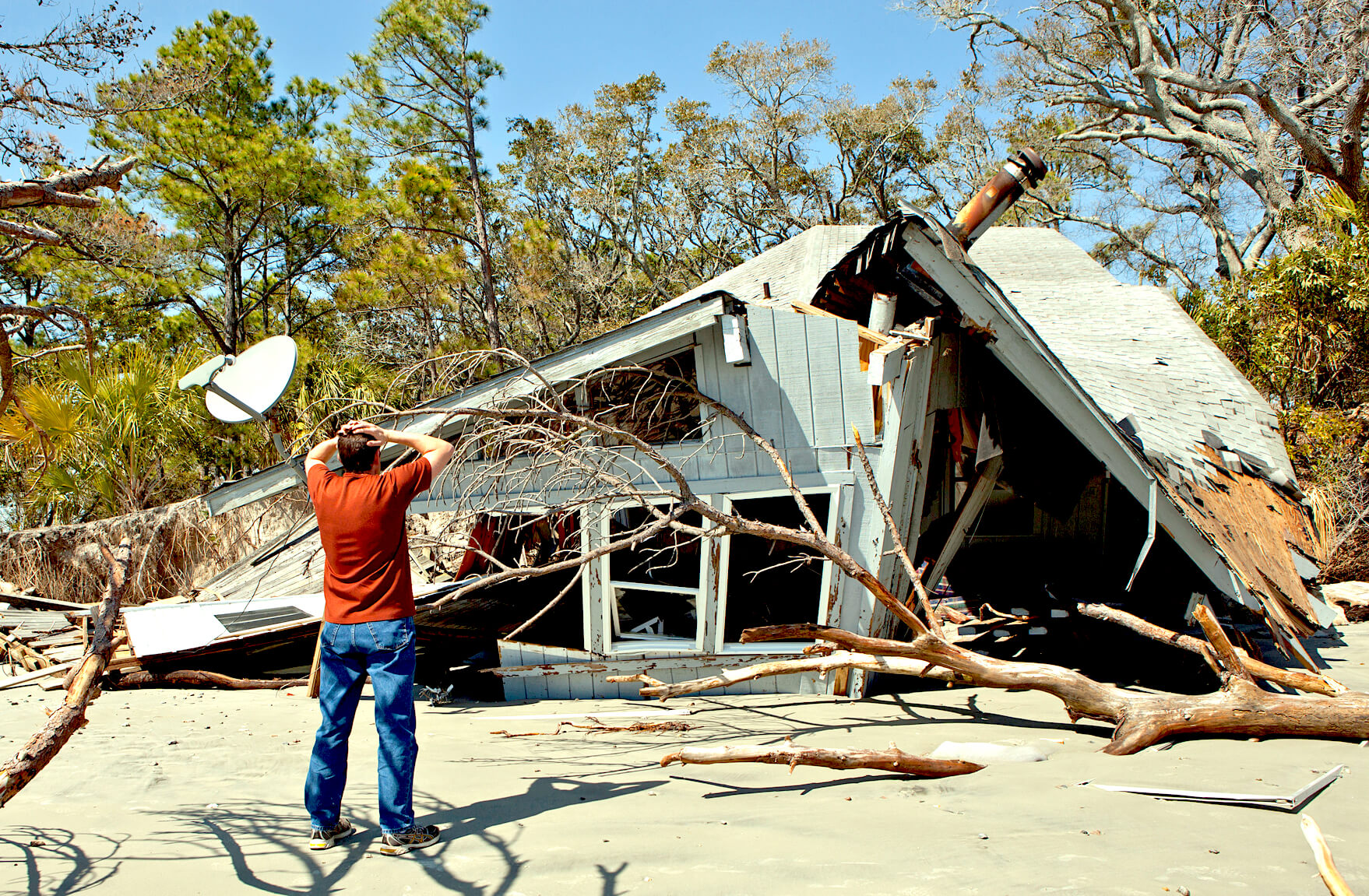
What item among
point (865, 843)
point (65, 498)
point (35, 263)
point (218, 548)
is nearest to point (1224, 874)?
point (865, 843)

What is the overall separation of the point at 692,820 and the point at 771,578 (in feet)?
20.5

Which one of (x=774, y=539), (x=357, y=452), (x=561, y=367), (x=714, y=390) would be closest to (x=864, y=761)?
(x=774, y=539)

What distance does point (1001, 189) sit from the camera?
23.5 ft

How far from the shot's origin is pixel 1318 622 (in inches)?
220

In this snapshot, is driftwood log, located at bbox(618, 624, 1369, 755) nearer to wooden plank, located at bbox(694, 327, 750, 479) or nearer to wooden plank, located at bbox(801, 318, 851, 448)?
wooden plank, located at bbox(801, 318, 851, 448)

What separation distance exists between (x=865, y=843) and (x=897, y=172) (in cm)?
3040

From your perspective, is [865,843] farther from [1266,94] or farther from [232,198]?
[232,198]

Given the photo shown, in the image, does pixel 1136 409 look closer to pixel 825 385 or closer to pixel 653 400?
pixel 825 385

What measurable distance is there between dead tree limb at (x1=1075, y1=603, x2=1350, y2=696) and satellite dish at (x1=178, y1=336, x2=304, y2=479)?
600 centimetres

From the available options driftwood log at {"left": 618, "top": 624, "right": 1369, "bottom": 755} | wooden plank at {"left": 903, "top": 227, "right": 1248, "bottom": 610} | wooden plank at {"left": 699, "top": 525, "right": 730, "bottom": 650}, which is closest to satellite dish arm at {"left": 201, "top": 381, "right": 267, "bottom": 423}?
driftwood log at {"left": 618, "top": 624, "right": 1369, "bottom": 755}

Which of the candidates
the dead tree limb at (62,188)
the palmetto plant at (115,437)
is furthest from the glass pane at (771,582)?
the palmetto plant at (115,437)

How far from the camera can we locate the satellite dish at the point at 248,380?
540cm

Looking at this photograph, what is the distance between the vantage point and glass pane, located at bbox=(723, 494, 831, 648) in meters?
8.55

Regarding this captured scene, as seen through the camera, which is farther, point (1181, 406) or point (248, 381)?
point (1181, 406)
